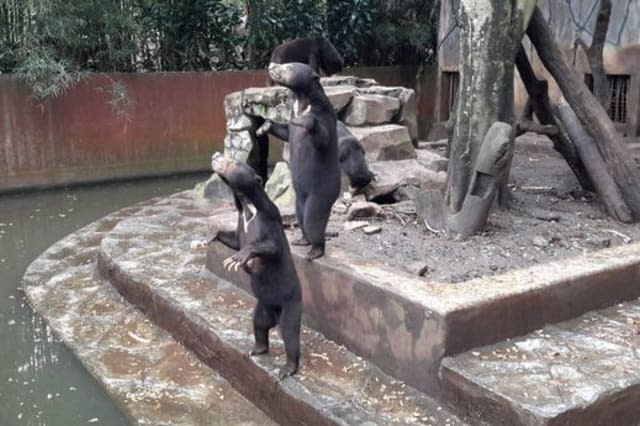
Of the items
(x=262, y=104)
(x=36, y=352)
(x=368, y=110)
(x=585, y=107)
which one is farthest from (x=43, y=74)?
(x=585, y=107)

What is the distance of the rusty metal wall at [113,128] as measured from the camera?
29.3 ft

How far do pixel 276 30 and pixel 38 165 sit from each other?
4258 millimetres

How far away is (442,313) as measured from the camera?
3133mm

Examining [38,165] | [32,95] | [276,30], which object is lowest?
[38,165]

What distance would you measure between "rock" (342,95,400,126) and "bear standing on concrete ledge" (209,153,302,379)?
2.97 meters

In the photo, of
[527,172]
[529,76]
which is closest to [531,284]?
[529,76]

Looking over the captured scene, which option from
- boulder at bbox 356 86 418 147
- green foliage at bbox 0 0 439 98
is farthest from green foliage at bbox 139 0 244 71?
boulder at bbox 356 86 418 147

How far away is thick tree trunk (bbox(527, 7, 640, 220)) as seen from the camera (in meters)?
4.95

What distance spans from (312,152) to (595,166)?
2272mm

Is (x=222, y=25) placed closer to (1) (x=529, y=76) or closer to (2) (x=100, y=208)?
(2) (x=100, y=208)

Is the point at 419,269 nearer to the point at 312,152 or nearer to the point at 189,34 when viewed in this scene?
the point at 312,152

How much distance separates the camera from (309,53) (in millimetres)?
7758

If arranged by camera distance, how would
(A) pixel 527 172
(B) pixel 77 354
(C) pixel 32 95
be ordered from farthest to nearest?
(C) pixel 32 95 → (A) pixel 527 172 → (B) pixel 77 354

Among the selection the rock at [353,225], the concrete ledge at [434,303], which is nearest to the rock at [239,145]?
the rock at [353,225]
